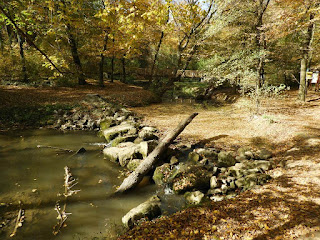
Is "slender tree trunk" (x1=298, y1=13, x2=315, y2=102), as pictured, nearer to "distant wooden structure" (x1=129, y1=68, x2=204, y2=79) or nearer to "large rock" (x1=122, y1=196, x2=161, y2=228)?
"large rock" (x1=122, y1=196, x2=161, y2=228)

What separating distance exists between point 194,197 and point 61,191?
3.69 metres

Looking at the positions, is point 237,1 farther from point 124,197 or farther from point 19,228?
point 19,228

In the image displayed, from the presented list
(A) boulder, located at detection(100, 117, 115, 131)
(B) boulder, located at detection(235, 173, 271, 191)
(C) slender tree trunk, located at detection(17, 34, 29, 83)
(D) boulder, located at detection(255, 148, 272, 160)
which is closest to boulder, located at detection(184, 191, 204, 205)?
(B) boulder, located at detection(235, 173, 271, 191)

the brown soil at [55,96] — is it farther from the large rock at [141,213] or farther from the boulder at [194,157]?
the large rock at [141,213]

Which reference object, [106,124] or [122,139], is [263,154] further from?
[106,124]

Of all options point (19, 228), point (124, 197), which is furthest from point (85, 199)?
point (19, 228)

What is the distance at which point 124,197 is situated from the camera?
5.13m

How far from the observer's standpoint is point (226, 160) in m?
6.15

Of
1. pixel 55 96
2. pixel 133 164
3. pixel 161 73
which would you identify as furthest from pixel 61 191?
pixel 161 73

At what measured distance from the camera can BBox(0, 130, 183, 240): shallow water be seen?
4.01 m

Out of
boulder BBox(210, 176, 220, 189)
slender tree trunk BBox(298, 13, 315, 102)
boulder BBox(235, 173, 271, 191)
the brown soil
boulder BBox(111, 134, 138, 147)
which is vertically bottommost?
boulder BBox(210, 176, 220, 189)

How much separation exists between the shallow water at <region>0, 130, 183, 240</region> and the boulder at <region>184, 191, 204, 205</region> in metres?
0.25

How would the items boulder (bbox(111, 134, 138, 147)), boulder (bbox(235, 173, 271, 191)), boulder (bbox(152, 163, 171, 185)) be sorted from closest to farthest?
boulder (bbox(235, 173, 271, 191)) → boulder (bbox(152, 163, 171, 185)) → boulder (bbox(111, 134, 138, 147))

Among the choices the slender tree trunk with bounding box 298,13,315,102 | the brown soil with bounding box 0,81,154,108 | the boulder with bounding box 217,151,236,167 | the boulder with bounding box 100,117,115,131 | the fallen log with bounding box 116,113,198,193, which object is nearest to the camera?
the fallen log with bounding box 116,113,198,193
